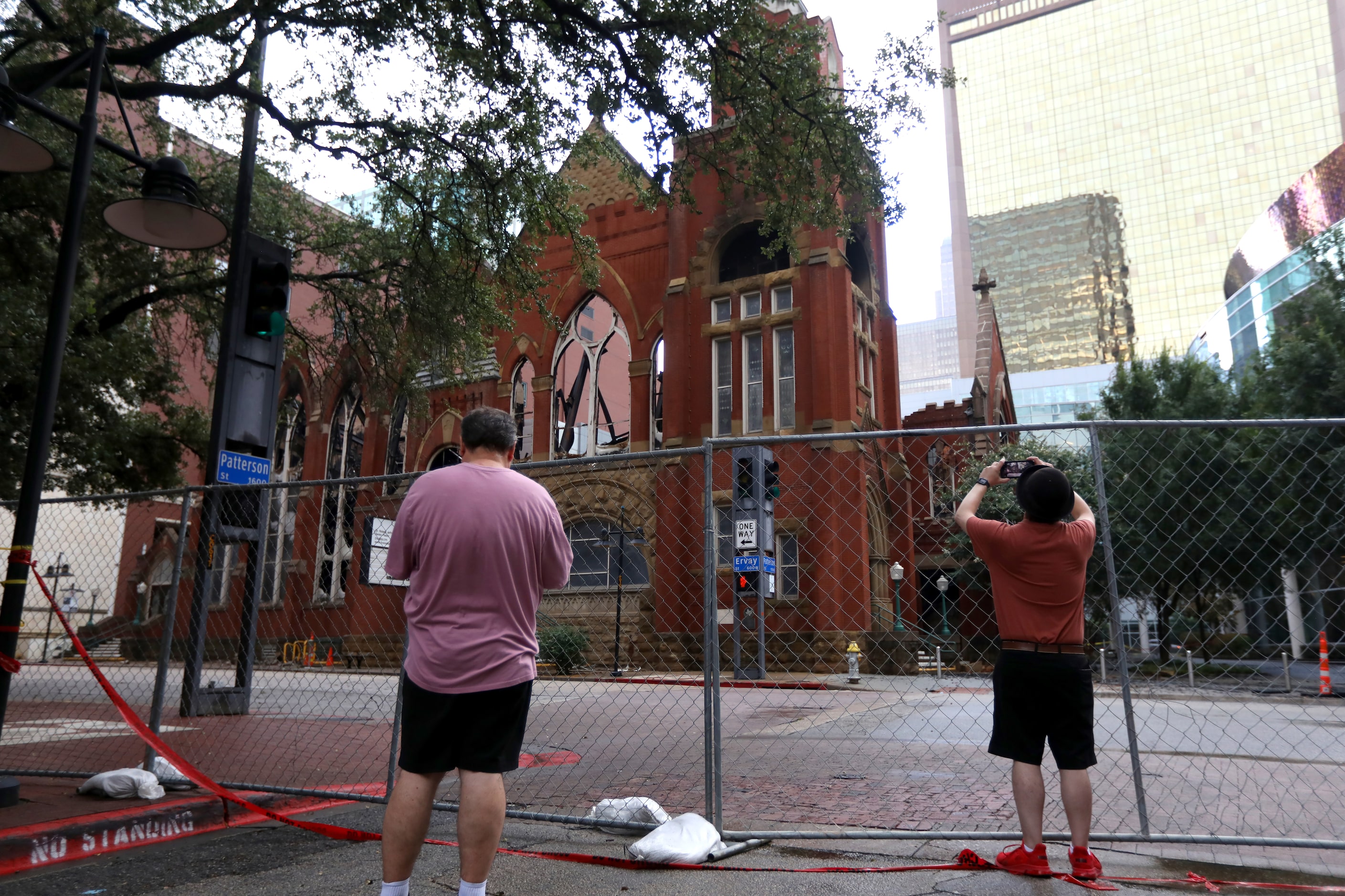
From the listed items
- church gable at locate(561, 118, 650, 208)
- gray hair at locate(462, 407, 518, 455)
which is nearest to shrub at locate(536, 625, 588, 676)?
church gable at locate(561, 118, 650, 208)

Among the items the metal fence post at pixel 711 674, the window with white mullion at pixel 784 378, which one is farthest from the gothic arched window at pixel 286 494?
the metal fence post at pixel 711 674

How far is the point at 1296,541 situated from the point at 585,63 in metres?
20.3

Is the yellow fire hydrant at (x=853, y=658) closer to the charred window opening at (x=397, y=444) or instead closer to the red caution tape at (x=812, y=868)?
the red caution tape at (x=812, y=868)

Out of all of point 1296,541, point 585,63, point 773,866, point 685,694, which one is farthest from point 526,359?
point 773,866

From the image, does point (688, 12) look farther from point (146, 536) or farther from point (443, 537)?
point (146, 536)

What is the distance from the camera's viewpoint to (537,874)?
4141mm

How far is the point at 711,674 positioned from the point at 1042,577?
6.07 ft

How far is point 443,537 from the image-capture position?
3.41 m

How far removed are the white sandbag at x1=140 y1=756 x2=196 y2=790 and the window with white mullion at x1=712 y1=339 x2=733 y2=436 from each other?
20538 millimetres

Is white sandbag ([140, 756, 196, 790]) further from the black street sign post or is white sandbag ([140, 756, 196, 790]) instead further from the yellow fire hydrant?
the yellow fire hydrant

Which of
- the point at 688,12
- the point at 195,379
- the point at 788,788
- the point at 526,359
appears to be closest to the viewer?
the point at 788,788

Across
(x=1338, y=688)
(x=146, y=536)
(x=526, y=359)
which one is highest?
(x=526, y=359)

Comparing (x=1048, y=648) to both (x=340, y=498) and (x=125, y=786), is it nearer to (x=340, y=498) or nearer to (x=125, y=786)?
(x=125, y=786)

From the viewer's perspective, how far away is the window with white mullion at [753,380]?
85.1 feet
